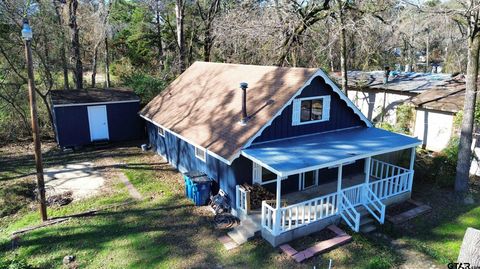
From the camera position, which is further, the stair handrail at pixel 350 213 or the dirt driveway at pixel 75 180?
the dirt driveway at pixel 75 180

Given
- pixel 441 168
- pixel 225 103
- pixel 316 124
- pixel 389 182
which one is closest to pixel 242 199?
pixel 316 124

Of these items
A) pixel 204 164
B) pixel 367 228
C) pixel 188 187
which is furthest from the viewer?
pixel 204 164

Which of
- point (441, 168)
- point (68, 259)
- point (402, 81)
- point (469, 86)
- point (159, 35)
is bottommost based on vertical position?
point (68, 259)

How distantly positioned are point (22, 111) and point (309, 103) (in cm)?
1827

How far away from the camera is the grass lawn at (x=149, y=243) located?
903 centimetres

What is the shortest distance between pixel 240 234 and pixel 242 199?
1.13 m

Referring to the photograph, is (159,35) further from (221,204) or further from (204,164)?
(221,204)

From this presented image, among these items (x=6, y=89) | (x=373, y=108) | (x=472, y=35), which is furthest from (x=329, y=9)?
(x=6, y=89)

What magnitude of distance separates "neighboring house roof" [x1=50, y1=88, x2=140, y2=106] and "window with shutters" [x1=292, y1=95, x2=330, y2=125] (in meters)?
11.8

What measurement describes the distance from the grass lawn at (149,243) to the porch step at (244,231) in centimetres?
23

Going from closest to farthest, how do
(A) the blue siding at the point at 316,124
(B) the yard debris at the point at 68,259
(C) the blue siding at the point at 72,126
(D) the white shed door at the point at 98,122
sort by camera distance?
Answer: (B) the yard debris at the point at 68,259
(A) the blue siding at the point at 316,124
(C) the blue siding at the point at 72,126
(D) the white shed door at the point at 98,122

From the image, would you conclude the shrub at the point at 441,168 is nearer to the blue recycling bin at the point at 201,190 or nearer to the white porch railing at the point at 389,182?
the white porch railing at the point at 389,182

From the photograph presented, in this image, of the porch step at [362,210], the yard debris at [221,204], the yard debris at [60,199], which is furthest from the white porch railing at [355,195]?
the yard debris at [60,199]

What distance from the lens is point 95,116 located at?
760 inches
